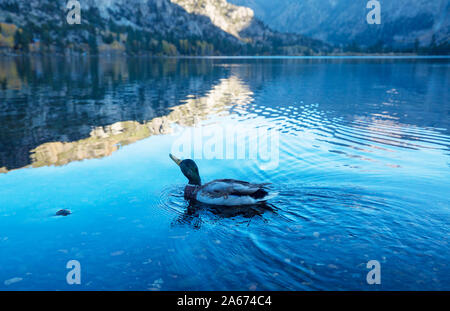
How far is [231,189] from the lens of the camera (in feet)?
32.7

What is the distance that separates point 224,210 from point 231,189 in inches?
26.8

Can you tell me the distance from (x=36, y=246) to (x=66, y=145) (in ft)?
31.6

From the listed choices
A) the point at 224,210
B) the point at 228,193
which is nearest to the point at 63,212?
the point at 224,210

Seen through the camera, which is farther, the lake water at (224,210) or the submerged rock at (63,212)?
the submerged rock at (63,212)

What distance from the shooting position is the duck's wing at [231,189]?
9.76m

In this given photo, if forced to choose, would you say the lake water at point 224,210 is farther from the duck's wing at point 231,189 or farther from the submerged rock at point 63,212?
the duck's wing at point 231,189

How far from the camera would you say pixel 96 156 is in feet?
49.3

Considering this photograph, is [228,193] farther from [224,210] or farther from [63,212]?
[63,212]

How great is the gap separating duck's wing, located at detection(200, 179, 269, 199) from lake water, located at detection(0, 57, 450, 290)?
20.7 inches

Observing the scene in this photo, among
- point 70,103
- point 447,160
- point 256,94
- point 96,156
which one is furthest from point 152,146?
point 256,94

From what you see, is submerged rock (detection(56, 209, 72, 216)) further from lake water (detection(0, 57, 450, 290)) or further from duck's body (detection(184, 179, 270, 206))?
duck's body (detection(184, 179, 270, 206))

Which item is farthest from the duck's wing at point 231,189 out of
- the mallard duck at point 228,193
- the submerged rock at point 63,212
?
the submerged rock at point 63,212

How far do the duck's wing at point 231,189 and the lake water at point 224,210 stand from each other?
0.53 meters
